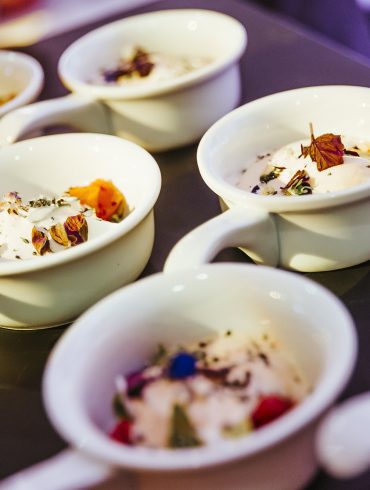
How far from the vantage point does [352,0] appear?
2.21 metres

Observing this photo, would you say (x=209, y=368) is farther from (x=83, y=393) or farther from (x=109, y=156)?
(x=109, y=156)

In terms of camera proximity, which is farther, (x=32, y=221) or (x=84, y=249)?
(x=32, y=221)

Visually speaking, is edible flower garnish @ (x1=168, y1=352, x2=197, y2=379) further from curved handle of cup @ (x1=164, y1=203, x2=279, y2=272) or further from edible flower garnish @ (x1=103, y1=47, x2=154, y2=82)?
edible flower garnish @ (x1=103, y1=47, x2=154, y2=82)

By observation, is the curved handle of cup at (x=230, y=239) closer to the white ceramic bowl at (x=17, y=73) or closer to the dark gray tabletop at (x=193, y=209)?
the dark gray tabletop at (x=193, y=209)

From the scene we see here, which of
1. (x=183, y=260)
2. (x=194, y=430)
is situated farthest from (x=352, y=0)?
(x=194, y=430)

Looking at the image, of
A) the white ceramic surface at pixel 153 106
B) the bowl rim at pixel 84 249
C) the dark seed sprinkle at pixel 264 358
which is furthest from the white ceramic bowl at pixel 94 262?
the dark seed sprinkle at pixel 264 358

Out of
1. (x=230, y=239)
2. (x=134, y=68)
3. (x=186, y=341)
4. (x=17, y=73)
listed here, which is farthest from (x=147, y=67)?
(x=186, y=341)

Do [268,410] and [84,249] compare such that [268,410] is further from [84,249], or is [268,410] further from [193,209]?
[193,209]

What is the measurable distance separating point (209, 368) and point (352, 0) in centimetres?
183

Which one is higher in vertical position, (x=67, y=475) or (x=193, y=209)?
(x=67, y=475)

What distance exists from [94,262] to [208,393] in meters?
0.24

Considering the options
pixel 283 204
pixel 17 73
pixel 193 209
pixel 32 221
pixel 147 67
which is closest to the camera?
pixel 283 204

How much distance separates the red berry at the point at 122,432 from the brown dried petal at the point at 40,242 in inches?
11.5

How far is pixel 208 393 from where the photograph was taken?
0.62m
